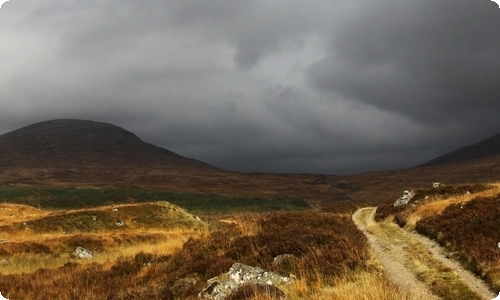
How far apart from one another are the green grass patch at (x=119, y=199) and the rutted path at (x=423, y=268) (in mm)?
86205

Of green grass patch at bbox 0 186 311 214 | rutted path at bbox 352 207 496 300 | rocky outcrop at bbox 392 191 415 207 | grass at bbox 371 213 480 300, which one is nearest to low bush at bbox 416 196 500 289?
rutted path at bbox 352 207 496 300

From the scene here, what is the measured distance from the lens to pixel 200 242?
20.6 m

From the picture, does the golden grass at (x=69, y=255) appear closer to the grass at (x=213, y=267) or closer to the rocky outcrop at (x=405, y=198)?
the grass at (x=213, y=267)

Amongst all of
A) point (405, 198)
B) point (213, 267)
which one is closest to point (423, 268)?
point (213, 267)

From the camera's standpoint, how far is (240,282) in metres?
13.2

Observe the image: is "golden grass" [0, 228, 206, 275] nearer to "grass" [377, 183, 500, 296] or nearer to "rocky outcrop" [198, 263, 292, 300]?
"rocky outcrop" [198, 263, 292, 300]

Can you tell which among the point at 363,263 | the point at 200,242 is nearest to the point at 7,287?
the point at 200,242

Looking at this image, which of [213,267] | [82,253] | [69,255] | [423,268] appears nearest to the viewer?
[423,268]

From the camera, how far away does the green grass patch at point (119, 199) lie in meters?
113

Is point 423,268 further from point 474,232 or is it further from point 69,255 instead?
point 69,255

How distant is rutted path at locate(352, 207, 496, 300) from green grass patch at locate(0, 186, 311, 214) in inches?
3394

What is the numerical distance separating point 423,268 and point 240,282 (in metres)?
6.49

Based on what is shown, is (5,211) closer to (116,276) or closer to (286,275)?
(116,276)

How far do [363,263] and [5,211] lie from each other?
2251 inches
